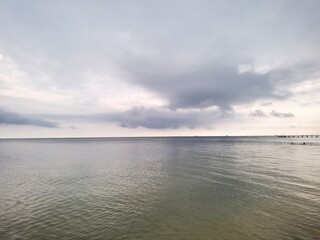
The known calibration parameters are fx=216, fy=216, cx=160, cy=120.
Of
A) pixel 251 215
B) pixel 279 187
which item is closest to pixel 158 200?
pixel 251 215

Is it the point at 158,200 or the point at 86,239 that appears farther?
the point at 158,200

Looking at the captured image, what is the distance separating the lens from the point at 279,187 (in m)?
33.9

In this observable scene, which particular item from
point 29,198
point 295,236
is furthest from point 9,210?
point 295,236

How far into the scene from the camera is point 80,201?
27.7m

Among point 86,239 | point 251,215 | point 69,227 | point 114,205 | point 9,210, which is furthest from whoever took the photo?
point 114,205

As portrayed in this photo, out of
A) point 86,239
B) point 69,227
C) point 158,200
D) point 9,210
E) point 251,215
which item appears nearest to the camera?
point 86,239

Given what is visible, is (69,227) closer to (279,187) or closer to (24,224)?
(24,224)

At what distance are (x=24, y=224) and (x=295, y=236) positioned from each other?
2407 cm

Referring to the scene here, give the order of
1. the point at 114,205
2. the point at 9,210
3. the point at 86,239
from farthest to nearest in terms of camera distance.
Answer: the point at 114,205, the point at 9,210, the point at 86,239

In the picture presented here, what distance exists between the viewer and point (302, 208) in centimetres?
2439

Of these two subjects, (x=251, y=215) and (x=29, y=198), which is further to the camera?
(x=29, y=198)

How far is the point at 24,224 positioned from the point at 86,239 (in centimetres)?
738

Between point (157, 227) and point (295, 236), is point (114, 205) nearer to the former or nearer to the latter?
point (157, 227)

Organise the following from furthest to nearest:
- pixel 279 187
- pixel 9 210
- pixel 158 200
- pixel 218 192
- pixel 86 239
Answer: pixel 279 187
pixel 218 192
pixel 158 200
pixel 9 210
pixel 86 239
